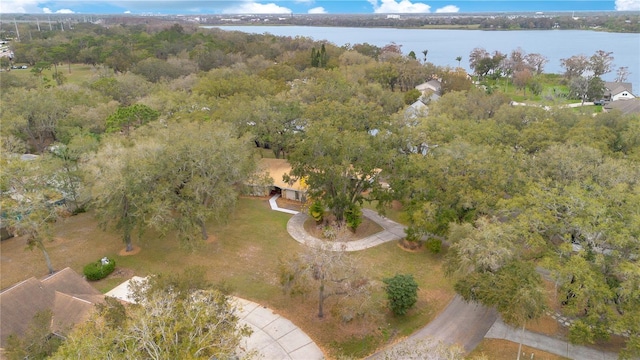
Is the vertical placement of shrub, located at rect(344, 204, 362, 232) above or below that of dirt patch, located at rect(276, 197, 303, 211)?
above

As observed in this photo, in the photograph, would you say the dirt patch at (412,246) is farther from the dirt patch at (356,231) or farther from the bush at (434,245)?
the dirt patch at (356,231)

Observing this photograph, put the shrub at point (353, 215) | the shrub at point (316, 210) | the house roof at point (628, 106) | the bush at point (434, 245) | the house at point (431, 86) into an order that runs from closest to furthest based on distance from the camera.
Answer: the bush at point (434, 245) → the shrub at point (353, 215) → the shrub at point (316, 210) → the house roof at point (628, 106) → the house at point (431, 86)

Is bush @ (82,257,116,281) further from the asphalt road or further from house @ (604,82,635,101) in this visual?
house @ (604,82,635,101)

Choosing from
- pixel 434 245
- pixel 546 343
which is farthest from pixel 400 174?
pixel 546 343

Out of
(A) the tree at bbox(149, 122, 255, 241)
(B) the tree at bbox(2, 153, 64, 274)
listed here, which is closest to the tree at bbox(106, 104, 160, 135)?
(B) the tree at bbox(2, 153, 64, 274)

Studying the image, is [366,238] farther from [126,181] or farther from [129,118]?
[129,118]

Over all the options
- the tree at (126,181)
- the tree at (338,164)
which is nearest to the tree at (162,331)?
the tree at (126,181)
